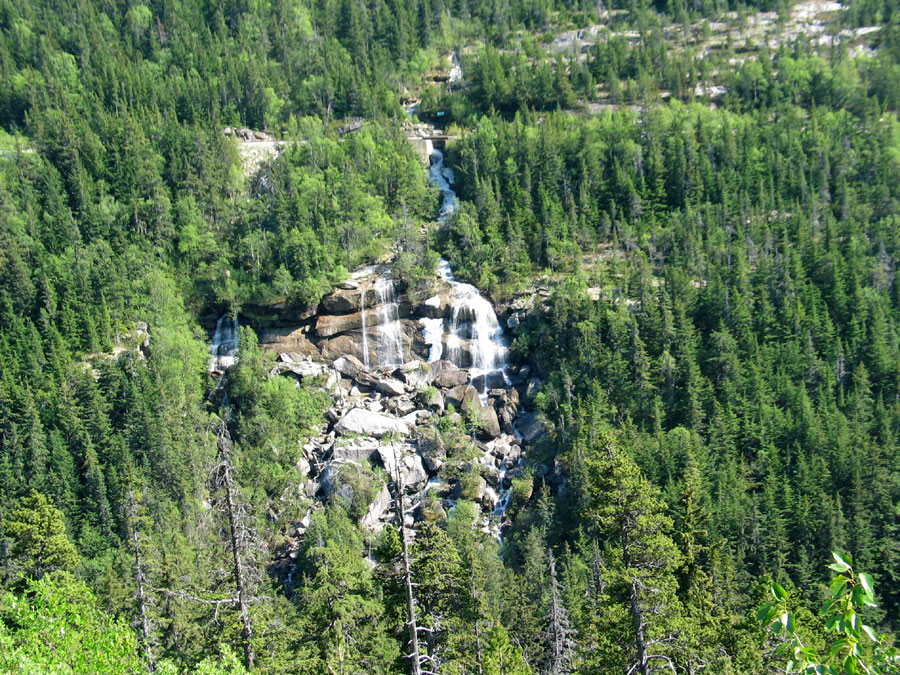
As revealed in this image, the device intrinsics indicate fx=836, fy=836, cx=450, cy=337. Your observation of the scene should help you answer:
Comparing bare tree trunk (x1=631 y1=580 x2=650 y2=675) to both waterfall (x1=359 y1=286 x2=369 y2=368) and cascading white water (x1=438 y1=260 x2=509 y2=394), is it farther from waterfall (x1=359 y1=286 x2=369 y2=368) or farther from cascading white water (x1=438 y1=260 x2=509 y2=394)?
waterfall (x1=359 y1=286 x2=369 y2=368)

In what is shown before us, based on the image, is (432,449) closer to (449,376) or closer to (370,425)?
(370,425)

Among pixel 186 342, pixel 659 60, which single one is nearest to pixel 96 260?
pixel 186 342

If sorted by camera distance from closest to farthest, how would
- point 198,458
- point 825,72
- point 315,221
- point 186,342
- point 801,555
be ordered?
1. point 801,555
2. point 198,458
3. point 186,342
4. point 315,221
5. point 825,72

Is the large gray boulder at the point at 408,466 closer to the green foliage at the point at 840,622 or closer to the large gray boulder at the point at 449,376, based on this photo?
the large gray boulder at the point at 449,376

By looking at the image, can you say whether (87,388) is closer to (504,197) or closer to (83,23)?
(504,197)

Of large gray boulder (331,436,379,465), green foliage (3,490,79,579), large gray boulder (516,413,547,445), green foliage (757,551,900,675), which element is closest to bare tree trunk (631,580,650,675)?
green foliage (757,551,900,675)

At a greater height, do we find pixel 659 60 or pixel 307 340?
pixel 659 60

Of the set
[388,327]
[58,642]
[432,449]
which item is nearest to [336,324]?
[388,327]
